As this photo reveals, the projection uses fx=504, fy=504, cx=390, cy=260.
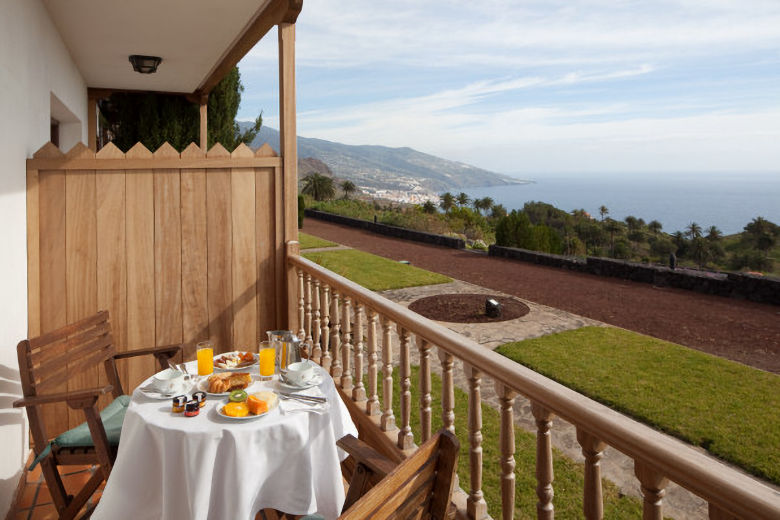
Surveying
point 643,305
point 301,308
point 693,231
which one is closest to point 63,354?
point 301,308

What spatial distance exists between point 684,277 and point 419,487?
11549mm

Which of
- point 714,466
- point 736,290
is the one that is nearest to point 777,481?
point 714,466

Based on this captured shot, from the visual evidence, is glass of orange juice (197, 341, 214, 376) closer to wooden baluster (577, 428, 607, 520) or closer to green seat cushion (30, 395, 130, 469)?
green seat cushion (30, 395, 130, 469)

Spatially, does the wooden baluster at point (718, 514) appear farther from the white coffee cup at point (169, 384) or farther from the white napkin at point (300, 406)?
the white coffee cup at point (169, 384)

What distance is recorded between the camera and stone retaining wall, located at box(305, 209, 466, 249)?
16312 millimetres

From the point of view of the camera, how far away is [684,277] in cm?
1088

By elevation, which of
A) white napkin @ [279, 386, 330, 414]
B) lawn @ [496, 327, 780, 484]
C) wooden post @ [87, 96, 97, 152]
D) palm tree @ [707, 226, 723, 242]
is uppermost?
wooden post @ [87, 96, 97, 152]

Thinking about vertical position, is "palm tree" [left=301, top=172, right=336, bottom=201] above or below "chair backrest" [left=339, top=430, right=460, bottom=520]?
above

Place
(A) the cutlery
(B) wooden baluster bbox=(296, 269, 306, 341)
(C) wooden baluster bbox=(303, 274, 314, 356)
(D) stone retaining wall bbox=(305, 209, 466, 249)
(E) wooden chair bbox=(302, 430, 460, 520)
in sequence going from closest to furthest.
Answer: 1. (E) wooden chair bbox=(302, 430, 460, 520)
2. (A) the cutlery
3. (C) wooden baluster bbox=(303, 274, 314, 356)
4. (B) wooden baluster bbox=(296, 269, 306, 341)
5. (D) stone retaining wall bbox=(305, 209, 466, 249)

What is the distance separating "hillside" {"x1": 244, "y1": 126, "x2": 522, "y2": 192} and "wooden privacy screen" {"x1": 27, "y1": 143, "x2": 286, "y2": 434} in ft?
329

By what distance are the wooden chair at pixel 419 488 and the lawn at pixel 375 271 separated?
7.33 m

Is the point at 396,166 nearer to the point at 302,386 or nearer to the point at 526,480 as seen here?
the point at 526,480

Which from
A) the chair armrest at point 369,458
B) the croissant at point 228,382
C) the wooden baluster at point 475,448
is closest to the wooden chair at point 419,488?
the chair armrest at point 369,458

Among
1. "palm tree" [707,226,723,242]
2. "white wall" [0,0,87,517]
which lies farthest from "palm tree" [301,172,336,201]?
"white wall" [0,0,87,517]
